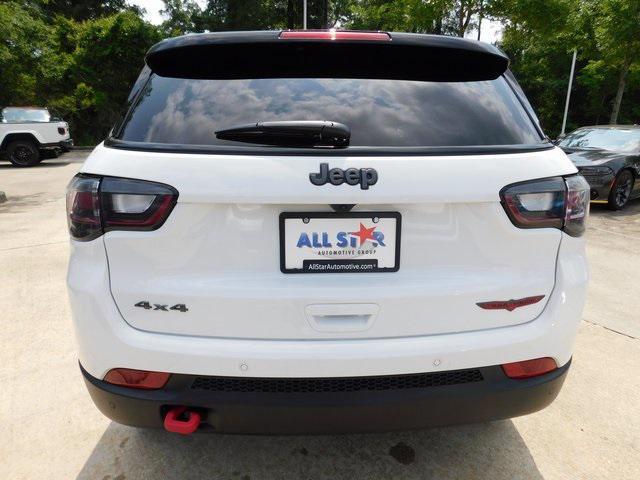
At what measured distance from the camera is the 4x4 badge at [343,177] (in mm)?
1396

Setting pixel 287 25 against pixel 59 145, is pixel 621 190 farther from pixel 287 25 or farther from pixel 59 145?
pixel 287 25

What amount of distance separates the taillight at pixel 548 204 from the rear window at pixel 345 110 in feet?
0.60

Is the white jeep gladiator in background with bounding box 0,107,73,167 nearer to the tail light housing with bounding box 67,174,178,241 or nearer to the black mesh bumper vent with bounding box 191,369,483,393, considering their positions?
the tail light housing with bounding box 67,174,178,241

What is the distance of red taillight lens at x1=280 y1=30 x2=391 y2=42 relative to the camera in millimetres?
1659

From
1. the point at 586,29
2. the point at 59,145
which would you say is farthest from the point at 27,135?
the point at 586,29

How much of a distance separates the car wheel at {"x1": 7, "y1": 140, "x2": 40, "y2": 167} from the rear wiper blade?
50.2ft

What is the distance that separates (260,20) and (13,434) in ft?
108

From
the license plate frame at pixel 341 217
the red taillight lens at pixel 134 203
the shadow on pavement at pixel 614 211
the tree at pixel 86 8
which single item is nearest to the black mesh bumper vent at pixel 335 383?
the license plate frame at pixel 341 217

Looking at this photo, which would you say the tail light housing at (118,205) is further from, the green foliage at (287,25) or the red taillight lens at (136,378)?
the green foliage at (287,25)

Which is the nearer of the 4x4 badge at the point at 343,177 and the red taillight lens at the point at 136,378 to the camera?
the 4x4 badge at the point at 343,177

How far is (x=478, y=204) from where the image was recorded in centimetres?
147

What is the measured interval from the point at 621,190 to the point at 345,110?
8395 millimetres

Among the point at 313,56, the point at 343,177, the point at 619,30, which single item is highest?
the point at 619,30

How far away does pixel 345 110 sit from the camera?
1560mm
